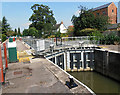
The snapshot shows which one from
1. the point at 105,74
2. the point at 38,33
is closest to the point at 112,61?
the point at 105,74

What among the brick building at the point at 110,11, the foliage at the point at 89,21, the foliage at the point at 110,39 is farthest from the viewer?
the brick building at the point at 110,11

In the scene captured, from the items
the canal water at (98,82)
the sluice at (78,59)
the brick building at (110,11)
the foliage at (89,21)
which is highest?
the brick building at (110,11)

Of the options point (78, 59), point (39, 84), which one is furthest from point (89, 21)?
point (39, 84)

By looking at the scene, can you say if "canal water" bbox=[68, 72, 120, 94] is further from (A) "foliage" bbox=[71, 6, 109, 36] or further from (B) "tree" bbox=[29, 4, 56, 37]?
(B) "tree" bbox=[29, 4, 56, 37]

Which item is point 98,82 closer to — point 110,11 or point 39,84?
point 39,84

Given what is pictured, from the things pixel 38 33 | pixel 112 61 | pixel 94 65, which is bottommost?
pixel 94 65

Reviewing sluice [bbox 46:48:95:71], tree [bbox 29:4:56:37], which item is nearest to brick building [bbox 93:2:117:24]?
tree [bbox 29:4:56:37]

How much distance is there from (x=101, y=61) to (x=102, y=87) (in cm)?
329

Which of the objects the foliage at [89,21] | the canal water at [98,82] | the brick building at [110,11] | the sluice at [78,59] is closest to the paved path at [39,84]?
the canal water at [98,82]

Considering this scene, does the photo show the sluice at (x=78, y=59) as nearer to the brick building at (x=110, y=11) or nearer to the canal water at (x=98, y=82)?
the canal water at (x=98, y=82)

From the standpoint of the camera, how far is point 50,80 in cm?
485

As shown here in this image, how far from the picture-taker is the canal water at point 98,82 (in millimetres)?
9148

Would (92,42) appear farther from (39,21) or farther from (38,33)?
(39,21)

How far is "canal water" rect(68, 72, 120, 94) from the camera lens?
360 inches
